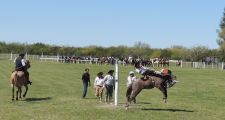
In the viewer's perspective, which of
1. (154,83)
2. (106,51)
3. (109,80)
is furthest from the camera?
(106,51)

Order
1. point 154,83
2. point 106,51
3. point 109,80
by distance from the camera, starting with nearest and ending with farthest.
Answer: point 154,83 < point 109,80 < point 106,51

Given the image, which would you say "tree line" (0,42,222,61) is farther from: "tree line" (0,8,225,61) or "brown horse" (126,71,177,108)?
"brown horse" (126,71,177,108)

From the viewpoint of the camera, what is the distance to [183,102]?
28.1 metres

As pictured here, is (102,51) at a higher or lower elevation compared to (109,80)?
higher

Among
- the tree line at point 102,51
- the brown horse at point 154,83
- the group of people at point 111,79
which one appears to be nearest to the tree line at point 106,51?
the tree line at point 102,51

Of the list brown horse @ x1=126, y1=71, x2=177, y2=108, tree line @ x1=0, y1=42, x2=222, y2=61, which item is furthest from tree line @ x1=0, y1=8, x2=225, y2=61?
brown horse @ x1=126, y1=71, x2=177, y2=108

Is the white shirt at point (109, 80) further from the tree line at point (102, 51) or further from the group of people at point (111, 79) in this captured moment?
the tree line at point (102, 51)

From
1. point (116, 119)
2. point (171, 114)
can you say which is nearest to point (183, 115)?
point (171, 114)

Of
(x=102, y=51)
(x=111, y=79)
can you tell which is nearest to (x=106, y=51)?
(x=102, y=51)

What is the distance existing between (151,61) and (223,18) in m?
38.3

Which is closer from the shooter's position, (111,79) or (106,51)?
(111,79)

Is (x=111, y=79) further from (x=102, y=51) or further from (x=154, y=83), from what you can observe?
(x=102, y=51)

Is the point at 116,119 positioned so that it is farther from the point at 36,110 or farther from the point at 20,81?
the point at 20,81

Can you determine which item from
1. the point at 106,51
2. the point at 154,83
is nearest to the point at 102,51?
the point at 106,51
